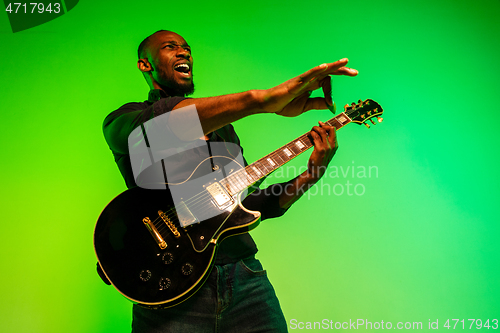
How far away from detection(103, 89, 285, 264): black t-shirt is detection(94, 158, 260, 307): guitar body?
0.43ft

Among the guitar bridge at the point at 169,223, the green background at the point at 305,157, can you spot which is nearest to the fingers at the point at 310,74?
the guitar bridge at the point at 169,223

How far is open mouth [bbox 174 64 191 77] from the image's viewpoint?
49.3 inches

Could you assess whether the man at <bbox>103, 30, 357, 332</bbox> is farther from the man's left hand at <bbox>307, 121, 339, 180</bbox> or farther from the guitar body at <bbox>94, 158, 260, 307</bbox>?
the guitar body at <bbox>94, 158, 260, 307</bbox>

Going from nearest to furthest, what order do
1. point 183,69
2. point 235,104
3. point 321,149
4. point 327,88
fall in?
point 235,104 → point 327,88 → point 321,149 → point 183,69

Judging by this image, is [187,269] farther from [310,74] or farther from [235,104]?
[310,74]

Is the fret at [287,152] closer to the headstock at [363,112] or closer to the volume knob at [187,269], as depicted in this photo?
the headstock at [363,112]

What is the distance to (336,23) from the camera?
6.77 feet

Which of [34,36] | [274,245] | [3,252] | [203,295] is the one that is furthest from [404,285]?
[34,36]

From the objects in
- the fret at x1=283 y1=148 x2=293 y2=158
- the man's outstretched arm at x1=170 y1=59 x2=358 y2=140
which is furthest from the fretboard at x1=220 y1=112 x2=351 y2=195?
the man's outstretched arm at x1=170 y1=59 x2=358 y2=140

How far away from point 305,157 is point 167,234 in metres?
1.20

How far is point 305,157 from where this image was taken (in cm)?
183

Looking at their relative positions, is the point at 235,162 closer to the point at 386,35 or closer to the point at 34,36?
the point at 34,36

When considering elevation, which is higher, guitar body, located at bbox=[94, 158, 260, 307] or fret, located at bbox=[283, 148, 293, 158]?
fret, located at bbox=[283, 148, 293, 158]

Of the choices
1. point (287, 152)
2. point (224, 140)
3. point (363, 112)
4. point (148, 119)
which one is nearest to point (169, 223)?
point (148, 119)
